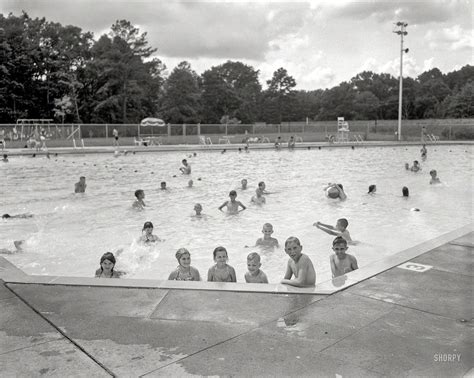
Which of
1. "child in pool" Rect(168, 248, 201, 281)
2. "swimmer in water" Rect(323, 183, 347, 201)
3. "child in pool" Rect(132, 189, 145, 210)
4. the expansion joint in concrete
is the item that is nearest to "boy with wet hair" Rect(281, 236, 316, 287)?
"child in pool" Rect(168, 248, 201, 281)

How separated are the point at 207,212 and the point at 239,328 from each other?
32.8ft

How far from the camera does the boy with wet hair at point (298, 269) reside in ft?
17.8

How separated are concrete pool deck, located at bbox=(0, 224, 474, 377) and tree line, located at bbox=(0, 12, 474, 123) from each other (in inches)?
2142

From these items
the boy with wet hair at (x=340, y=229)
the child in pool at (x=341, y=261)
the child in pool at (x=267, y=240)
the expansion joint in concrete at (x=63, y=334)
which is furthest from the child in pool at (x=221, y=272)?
the boy with wet hair at (x=340, y=229)

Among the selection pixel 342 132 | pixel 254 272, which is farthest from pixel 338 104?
pixel 254 272

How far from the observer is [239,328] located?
165 inches

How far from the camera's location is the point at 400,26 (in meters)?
45.5

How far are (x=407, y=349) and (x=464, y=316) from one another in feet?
3.31

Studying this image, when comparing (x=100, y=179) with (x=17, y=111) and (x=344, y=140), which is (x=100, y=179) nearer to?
(x=344, y=140)

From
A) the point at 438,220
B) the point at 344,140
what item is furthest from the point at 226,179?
the point at 344,140

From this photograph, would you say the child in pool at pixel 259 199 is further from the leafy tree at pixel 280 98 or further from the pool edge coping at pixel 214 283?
the leafy tree at pixel 280 98

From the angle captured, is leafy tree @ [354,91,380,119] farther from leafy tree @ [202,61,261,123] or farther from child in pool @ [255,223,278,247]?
child in pool @ [255,223,278,247]

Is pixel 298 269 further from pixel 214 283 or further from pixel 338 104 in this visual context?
pixel 338 104

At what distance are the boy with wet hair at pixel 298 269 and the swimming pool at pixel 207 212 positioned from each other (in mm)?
2906
